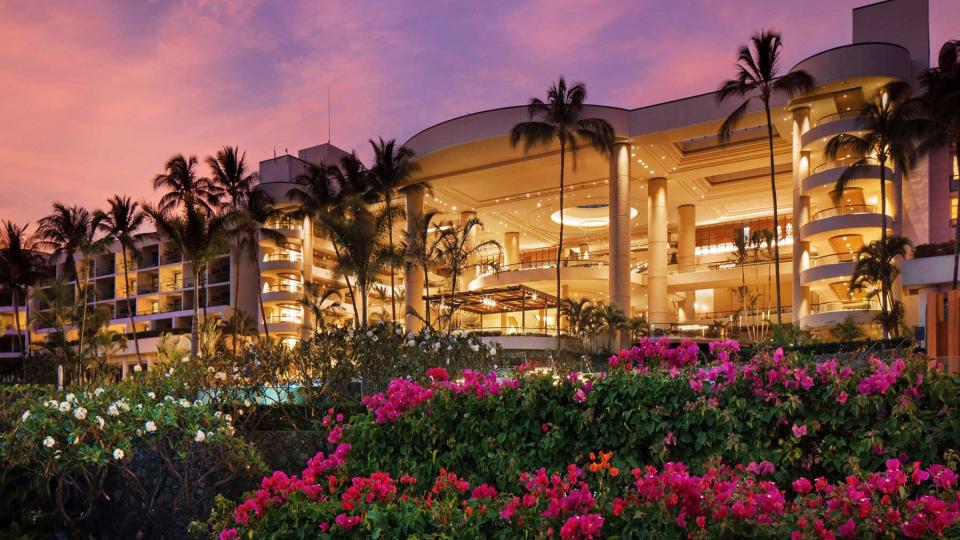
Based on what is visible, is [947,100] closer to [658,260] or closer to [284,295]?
[658,260]

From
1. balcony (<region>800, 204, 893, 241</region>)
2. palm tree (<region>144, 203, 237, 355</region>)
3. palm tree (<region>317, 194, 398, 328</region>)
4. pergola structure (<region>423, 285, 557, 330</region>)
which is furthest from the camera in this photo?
pergola structure (<region>423, 285, 557, 330</region>)

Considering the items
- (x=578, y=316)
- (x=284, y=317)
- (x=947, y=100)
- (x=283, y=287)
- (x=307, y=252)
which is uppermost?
(x=947, y=100)

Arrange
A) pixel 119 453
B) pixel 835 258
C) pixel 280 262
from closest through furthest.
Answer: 1. pixel 119 453
2. pixel 835 258
3. pixel 280 262

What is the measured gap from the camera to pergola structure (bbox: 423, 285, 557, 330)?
145 ft

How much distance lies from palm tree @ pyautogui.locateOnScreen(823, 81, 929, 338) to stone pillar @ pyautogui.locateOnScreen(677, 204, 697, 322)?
50.5 feet

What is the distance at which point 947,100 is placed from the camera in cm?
2586

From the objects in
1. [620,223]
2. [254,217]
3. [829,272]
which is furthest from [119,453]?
[254,217]

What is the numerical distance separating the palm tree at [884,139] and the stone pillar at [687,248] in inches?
606

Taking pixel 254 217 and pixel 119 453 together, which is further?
pixel 254 217

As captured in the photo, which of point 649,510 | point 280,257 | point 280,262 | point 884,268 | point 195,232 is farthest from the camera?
point 280,257

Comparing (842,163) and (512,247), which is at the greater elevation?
(842,163)

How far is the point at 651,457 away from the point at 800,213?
3262 centimetres

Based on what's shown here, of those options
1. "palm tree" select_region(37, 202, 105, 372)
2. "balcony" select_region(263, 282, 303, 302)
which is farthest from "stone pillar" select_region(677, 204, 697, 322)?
"palm tree" select_region(37, 202, 105, 372)

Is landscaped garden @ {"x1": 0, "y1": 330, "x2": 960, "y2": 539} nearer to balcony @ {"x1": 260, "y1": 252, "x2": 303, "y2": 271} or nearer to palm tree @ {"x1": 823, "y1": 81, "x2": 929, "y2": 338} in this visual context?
palm tree @ {"x1": 823, "y1": 81, "x2": 929, "y2": 338}
